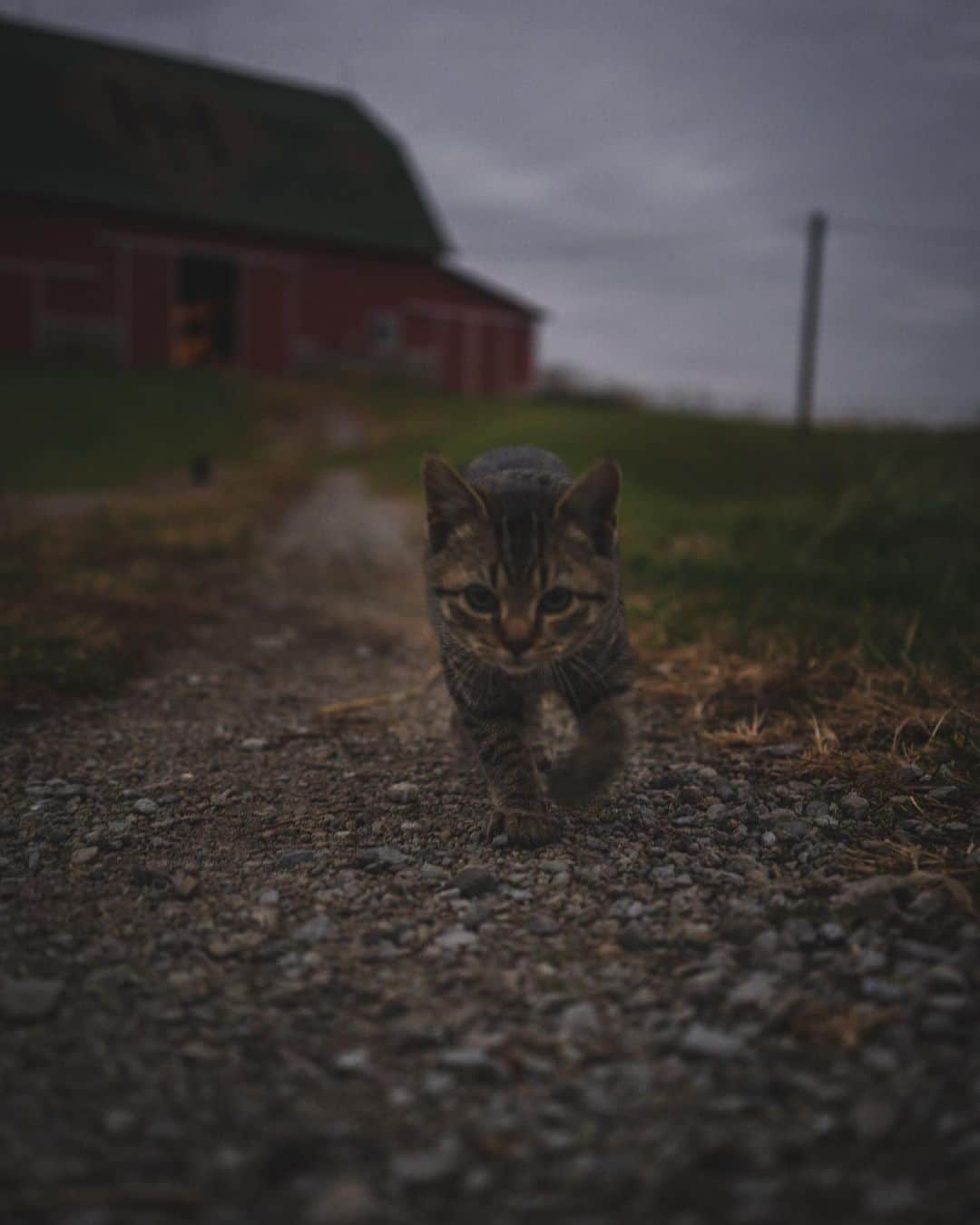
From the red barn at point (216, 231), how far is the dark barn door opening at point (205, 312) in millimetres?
85

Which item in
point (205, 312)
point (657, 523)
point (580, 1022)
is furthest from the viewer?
point (205, 312)

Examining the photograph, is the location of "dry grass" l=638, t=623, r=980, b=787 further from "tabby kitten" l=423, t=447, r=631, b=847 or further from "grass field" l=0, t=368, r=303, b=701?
"grass field" l=0, t=368, r=303, b=701

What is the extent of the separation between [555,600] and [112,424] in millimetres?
18126

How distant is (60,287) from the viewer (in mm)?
25766

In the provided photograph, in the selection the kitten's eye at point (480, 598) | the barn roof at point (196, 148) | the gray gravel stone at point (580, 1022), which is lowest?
the gray gravel stone at point (580, 1022)

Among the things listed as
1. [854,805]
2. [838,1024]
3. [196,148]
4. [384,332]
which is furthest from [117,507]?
[196,148]

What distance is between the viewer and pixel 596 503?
344cm

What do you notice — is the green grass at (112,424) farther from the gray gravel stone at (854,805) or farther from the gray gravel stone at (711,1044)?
the gray gravel stone at (711,1044)

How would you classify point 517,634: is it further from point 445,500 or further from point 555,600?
point 445,500

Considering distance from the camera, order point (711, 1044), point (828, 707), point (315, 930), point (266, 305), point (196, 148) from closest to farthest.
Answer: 1. point (711, 1044)
2. point (315, 930)
3. point (828, 707)
4. point (266, 305)
5. point (196, 148)

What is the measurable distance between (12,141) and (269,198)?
23.7ft

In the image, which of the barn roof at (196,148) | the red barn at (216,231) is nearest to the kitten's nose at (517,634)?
the red barn at (216,231)

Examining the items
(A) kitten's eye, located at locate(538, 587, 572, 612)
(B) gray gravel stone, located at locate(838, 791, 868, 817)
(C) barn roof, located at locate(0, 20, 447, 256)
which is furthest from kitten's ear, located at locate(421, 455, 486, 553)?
(C) barn roof, located at locate(0, 20, 447, 256)

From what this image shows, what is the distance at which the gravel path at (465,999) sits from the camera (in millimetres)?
1650
